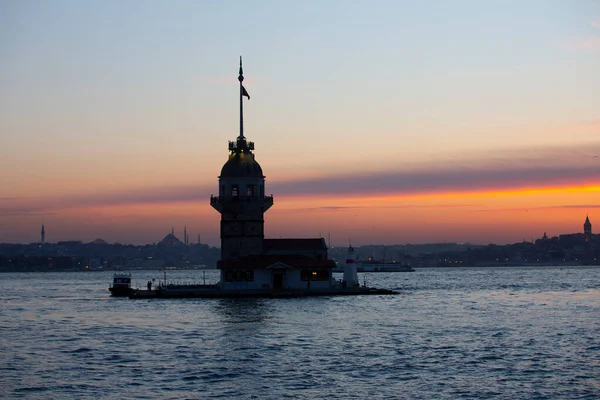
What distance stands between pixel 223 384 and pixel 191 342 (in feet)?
55.1

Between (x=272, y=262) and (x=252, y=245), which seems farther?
(x=252, y=245)

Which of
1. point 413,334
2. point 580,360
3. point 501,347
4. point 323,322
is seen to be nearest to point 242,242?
Result: point 323,322

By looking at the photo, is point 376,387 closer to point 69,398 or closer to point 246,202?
point 69,398

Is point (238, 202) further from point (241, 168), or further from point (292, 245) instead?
point (292, 245)

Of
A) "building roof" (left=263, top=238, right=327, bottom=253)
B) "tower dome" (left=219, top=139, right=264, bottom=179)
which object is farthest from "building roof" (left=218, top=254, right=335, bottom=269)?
"tower dome" (left=219, top=139, right=264, bottom=179)

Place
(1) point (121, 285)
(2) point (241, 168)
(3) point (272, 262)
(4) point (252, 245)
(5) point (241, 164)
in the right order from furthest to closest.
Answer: (1) point (121, 285) → (5) point (241, 164) → (2) point (241, 168) → (4) point (252, 245) → (3) point (272, 262)

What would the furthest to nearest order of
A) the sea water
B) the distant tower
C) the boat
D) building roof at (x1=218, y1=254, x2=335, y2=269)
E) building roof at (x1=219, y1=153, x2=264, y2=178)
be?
the boat → building roof at (x1=219, y1=153, x2=264, y2=178) → the distant tower → building roof at (x1=218, y1=254, x2=335, y2=269) → the sea water

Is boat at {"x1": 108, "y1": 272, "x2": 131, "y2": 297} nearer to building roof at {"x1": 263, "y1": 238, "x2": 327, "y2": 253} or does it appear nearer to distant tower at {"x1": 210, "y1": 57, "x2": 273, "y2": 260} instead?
distant tower at {"x1": 210, "y1": 57, "x2": 273, "y2": 260}

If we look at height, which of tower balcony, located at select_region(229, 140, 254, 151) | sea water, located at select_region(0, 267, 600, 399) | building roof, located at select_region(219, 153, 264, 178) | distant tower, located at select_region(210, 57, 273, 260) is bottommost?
sea water, located at select_region(0, 267, 600, 399)

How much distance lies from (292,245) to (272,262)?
7.24 meters

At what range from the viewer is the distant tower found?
10338 cm

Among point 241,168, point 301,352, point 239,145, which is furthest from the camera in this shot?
point 239,145

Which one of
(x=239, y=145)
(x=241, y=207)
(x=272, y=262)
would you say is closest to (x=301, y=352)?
(x=272, y=262)

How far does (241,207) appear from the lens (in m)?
104
